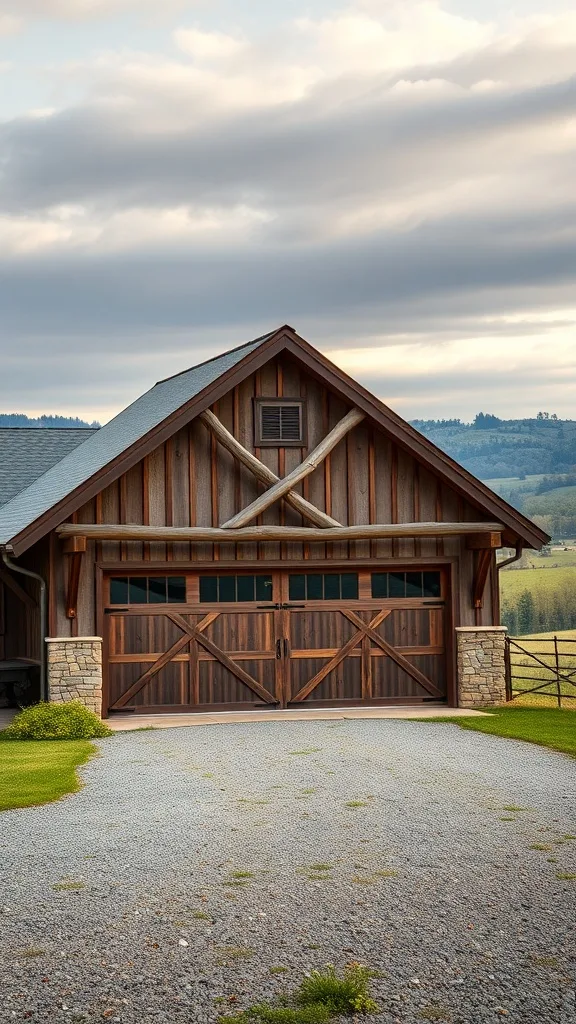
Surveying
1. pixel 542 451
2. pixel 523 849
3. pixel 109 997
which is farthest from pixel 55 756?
pixel 542 451

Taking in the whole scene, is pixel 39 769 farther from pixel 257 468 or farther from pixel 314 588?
pixel 314 588

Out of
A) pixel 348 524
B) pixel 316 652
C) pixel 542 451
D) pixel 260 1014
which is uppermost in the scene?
pixel 542 451

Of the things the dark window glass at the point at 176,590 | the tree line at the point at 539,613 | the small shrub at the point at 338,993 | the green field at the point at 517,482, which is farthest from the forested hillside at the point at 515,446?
the small shrub at the point at 338,993

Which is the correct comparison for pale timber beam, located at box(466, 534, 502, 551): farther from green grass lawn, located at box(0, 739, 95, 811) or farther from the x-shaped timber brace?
green grass lawn, located at box(0, 739, 95, 811)

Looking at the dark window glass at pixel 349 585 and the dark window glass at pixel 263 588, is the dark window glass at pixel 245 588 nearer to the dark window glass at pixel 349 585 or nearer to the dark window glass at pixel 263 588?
the dark window glass at pixel 263 588

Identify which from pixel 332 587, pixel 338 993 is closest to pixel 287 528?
pixel 332 587

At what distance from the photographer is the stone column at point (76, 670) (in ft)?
55.8

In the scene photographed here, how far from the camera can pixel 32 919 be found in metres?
7.09

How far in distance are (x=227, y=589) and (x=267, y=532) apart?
3.90 ft

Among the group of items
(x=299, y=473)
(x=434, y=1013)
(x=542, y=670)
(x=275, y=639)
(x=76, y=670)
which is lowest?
(x=542, y=670)

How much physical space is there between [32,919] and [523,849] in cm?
382

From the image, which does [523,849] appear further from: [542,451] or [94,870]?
[542,451]

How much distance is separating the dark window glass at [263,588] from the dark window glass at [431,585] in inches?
103

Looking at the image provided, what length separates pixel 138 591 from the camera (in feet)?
58.3
